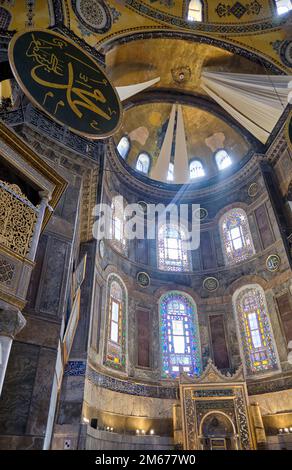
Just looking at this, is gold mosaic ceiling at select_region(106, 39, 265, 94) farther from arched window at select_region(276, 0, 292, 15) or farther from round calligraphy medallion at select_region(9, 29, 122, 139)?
round calligraphy medallion at select_region(9, 29, 122, 139)

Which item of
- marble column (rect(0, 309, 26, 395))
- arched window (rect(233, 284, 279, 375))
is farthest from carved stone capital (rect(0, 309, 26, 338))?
arched window (rect(233, 284, 279, 375))

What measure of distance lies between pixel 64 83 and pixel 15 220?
15.5 feet

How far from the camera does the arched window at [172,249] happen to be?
13.4 m

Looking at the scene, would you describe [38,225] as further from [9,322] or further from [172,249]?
[172,249]

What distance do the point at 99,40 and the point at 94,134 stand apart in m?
6.97

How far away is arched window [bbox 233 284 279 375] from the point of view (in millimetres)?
10477

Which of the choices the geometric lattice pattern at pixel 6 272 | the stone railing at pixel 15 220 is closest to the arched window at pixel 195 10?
the stone railing at pixel 15 220

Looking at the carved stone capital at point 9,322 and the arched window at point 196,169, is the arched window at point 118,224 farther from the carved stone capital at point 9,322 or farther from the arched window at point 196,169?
the carved stone capital at point 9,322

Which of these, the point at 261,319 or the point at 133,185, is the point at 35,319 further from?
the point at 133,185

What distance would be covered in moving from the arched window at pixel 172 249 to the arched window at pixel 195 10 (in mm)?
9271

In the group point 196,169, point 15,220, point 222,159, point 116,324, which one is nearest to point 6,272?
point 15,220

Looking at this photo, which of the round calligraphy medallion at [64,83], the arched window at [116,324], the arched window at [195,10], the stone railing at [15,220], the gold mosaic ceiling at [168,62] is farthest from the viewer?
the arched window at [195,10]

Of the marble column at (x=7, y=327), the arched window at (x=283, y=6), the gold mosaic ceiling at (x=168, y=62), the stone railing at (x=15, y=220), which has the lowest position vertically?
the marble column at (x=7, y=327)

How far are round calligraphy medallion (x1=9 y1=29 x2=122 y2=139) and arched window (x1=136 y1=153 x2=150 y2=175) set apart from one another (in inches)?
240
